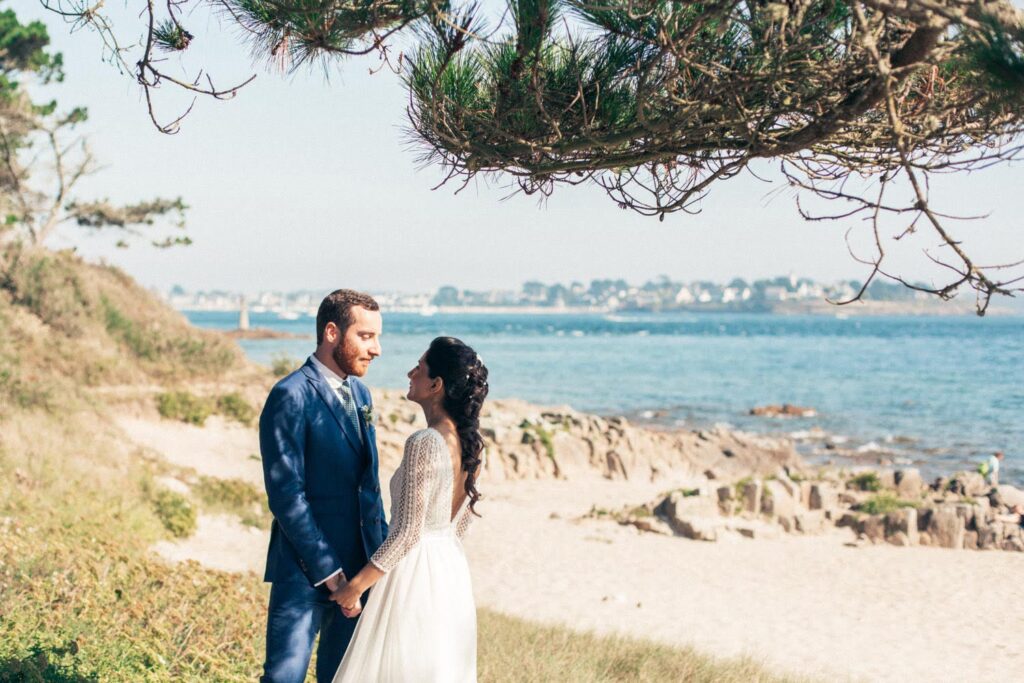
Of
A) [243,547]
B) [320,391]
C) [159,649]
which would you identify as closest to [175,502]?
[243,547]

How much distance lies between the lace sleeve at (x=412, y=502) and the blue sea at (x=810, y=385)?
74.0 feet

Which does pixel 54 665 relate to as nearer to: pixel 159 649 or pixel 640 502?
pixel 159 649

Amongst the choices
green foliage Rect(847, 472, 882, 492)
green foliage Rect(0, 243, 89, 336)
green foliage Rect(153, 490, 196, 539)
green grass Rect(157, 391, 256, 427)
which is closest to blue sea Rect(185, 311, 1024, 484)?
green foliage Rect(0, 243, 89, 336)

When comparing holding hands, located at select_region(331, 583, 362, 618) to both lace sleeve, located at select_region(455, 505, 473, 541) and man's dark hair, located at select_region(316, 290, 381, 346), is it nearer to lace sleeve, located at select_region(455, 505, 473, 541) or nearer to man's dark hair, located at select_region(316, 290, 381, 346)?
lace sleeve, located at select_region(455, 505, 473, 541)

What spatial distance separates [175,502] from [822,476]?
541 inches

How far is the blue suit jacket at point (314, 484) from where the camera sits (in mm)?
3869

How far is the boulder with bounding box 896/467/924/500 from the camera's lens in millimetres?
18219

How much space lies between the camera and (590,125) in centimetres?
388

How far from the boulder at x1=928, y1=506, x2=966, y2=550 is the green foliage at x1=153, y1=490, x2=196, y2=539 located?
405 inches

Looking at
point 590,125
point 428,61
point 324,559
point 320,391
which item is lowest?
point 324,559

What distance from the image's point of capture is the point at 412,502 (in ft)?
12.5

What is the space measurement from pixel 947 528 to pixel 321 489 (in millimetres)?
12691

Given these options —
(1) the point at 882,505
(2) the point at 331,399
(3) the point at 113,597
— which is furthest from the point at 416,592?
(1) the point at 882,505

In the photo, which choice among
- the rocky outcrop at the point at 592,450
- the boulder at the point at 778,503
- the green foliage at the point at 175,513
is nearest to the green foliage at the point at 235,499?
the green foliage at the point at 175,513
